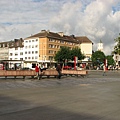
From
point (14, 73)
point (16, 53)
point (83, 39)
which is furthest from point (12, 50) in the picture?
point (14, 73)

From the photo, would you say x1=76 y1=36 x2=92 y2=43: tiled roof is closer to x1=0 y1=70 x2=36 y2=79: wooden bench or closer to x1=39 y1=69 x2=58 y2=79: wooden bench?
x1=39 y1=69 x2=58 y2=79: wooden bench

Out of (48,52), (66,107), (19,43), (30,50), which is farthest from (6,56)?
(66,107)

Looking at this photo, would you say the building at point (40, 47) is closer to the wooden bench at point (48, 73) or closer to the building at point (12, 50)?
the building at point (12, 50)

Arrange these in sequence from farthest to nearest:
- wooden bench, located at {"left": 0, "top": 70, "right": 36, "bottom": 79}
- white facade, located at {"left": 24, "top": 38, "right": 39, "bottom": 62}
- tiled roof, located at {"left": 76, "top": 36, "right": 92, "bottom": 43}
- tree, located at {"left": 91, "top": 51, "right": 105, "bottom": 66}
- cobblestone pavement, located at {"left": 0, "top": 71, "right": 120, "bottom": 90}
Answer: tiled roof, located at {"left": 76, "top": 36, "right": 92, "bottom": 43}, white facade, located at {"left": 24, "top": 38, "right": 39, "bottom": 62}, tree, located at {"left": 91, "top": 51, "right": 105, "bottom": 66}, wooden bench, located at {"left": 0, "top": 70, "right": 36, "bottom": 79}, cobblestone pavement, located at {"left": 0, "top": 71, "right": 120, "bottom": 90}

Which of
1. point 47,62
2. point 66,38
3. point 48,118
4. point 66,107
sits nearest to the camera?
point 48,118

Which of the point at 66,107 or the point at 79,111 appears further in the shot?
the point at 66,107

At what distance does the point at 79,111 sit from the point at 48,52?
352 ft

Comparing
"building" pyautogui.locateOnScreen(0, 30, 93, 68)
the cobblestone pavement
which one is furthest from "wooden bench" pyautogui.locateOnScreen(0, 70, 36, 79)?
"building" pyautogui.locateOnScreen(0, 30, 93, 68)

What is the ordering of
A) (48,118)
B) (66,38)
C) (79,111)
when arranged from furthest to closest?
(66,38), (79,111), (48,118)

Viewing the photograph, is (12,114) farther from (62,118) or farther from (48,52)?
(48,52)

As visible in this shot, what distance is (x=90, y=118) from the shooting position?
325 inches

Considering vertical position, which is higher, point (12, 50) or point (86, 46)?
point (86, 46)

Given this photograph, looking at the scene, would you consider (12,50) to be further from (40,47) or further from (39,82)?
(39,82)

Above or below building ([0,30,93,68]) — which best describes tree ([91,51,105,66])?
below
